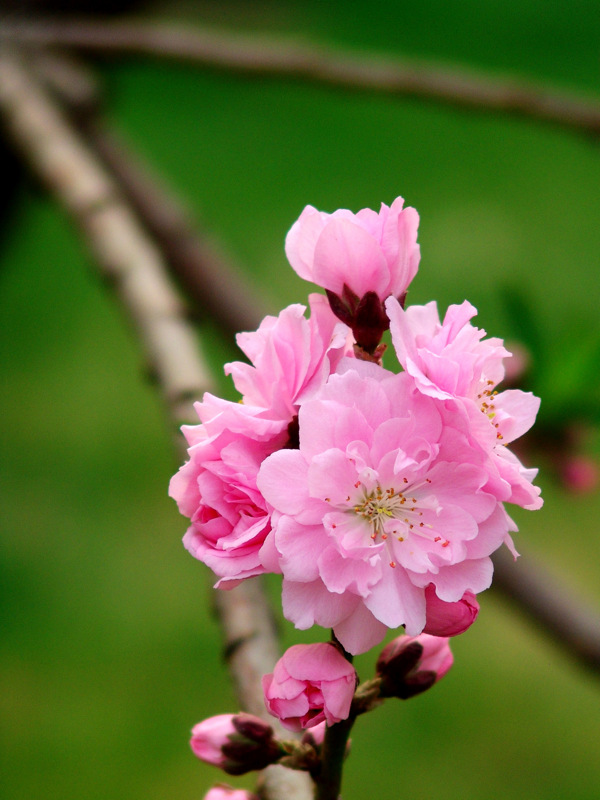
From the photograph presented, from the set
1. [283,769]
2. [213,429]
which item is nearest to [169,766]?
[283,769]

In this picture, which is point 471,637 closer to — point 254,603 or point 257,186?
point 254,603

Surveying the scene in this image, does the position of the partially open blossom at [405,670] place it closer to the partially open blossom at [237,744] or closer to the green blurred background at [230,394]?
the partially open blossom at [237,744]

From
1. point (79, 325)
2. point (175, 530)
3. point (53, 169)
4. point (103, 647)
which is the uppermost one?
point (79, 325)

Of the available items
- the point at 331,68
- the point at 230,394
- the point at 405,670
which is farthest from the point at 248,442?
the point at 230,394

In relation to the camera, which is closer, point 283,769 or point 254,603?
point 283,769

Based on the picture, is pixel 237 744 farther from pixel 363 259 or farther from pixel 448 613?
pixel 363 259
